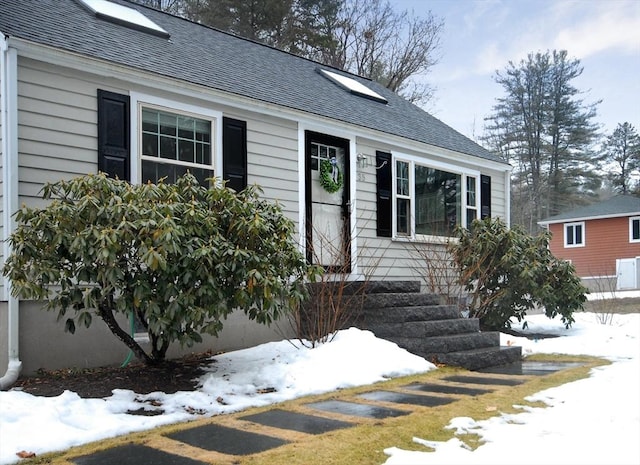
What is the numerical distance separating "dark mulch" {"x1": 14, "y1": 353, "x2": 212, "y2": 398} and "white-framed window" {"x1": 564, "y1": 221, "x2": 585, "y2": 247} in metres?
25.8

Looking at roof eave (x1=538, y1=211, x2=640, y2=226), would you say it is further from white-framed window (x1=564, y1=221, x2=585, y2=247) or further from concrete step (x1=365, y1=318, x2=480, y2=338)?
concrete step (x1=365, y1=318, x2=480, y2=338)

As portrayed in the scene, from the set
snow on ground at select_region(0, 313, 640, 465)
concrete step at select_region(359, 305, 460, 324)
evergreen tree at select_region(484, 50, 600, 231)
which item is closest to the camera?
snow on ground at select_region(0, 313, 640, 465)

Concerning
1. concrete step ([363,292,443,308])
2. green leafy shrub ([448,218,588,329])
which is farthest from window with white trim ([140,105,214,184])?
green leafy shrub ([448,218,588,329])

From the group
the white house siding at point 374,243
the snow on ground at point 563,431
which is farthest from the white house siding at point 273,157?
the snow on ground at point 563,431

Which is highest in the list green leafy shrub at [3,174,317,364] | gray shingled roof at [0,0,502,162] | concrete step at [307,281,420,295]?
gray shingled roof at [0,0,502,162]

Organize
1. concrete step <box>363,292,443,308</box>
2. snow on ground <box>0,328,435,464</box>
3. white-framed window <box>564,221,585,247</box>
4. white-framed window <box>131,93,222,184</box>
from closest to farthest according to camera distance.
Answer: snow on ground <box>0,328,435,464</box> < white-framed window <box>131,93,222,184</box> < concrete step <box>363,292,443,308</box> < white-framed window <box>564,221,585,247</box>

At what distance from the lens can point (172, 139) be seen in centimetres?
704

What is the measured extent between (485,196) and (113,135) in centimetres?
771

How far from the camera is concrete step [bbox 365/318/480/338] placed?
691cm

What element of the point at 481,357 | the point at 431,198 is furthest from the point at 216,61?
the point at 481,357

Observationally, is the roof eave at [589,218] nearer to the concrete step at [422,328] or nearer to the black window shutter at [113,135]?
the concrete step at [422,328]

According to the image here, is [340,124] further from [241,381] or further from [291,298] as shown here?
[241,381]

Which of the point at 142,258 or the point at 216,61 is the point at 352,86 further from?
the point at 142,258

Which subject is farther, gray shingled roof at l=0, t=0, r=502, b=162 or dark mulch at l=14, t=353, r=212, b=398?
gray shingled roof at l=0, t=0, r=502, b=162
